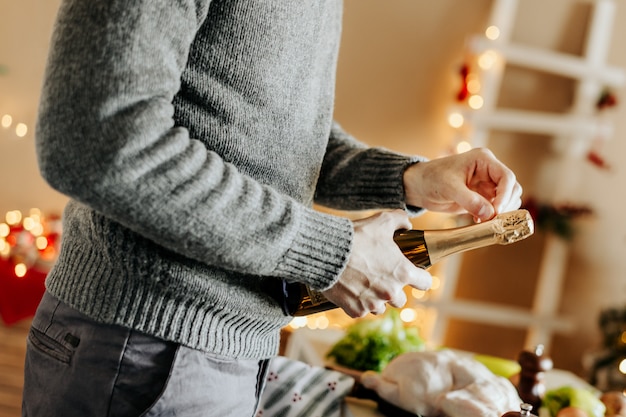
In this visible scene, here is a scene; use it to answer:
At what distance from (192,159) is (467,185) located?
1.29 ft

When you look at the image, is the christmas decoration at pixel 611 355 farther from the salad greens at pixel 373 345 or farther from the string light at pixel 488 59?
the salad greens at pixel 373 345

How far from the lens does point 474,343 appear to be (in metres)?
3.44

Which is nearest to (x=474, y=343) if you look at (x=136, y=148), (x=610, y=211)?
(x=610, y=211)

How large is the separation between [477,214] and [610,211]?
2627 millimetres

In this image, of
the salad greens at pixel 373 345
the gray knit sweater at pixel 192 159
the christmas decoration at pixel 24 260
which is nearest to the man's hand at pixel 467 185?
the gray knit sweater at pixel 192 159

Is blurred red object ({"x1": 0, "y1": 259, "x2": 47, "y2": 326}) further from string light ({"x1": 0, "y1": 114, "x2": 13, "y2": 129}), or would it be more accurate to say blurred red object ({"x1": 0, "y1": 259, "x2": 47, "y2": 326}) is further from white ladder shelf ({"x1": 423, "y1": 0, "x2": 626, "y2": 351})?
white ladder shelf ({"x1": 423, "y1": 0, "x2": 626, "y2": 351})

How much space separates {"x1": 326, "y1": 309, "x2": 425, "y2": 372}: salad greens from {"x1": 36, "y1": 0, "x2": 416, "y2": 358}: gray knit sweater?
1.72 ft

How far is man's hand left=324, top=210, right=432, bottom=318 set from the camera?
27.2 inches

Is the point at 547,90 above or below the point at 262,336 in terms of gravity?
above

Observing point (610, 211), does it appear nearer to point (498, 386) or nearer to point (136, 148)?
point (498, 386)

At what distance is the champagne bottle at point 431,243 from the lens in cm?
76

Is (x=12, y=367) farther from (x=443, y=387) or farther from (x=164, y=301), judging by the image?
(x=164, y=301)

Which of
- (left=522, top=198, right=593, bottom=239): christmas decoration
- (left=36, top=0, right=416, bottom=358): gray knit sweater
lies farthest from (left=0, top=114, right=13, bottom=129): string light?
(left=36, top=0, right=416, bottom=358): gray knit sweater

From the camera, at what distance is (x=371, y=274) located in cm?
69
